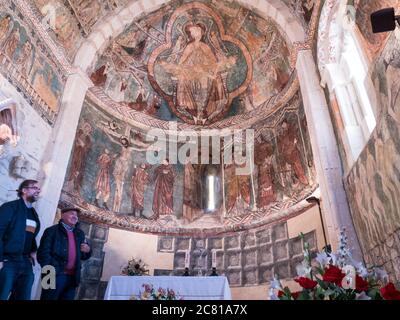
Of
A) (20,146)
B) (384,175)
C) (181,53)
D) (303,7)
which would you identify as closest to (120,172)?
(20,146)

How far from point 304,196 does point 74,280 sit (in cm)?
650

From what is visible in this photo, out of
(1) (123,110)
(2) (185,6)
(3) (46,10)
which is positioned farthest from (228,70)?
(3) (46,10)

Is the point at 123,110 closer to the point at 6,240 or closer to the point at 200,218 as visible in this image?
the point at 200,218

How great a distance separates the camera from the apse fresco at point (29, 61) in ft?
22.5

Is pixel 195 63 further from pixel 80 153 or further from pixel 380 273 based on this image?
pixel 380 273

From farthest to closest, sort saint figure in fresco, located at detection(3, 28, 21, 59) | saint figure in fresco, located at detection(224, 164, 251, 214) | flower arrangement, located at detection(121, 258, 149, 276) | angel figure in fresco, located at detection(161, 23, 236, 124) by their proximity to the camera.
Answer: angel figure in fresco, located at detection(161, 23, 236, 124)
saint figure in fresco, located at detection(224, 164, 251, 214)
flower arrangement, located at detection(121, 258, 149, 276)
saint figure in fresco, located at detection(3, 28, 21, 59)

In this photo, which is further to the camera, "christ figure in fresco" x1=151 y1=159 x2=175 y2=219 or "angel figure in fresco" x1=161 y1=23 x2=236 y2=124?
"angel figure in fresco" x1=161 y1=23 x2=236 y2=124

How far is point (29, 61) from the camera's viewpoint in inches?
301

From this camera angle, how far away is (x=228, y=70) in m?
12.8

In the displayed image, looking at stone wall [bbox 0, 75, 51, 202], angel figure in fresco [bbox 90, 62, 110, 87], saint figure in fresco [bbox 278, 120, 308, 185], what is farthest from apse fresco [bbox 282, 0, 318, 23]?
stone wall [bbox 0, 75, 51, 202]

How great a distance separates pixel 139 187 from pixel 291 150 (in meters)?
5.53

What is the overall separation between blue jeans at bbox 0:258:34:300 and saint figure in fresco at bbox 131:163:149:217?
18.6ft

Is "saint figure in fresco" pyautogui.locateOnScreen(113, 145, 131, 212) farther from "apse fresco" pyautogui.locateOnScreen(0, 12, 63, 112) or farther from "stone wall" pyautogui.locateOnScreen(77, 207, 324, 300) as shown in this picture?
"apse fresco" pyautogui.locateOnScreen(0, 12, 63, 112)

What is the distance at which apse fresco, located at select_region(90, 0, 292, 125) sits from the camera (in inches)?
447
